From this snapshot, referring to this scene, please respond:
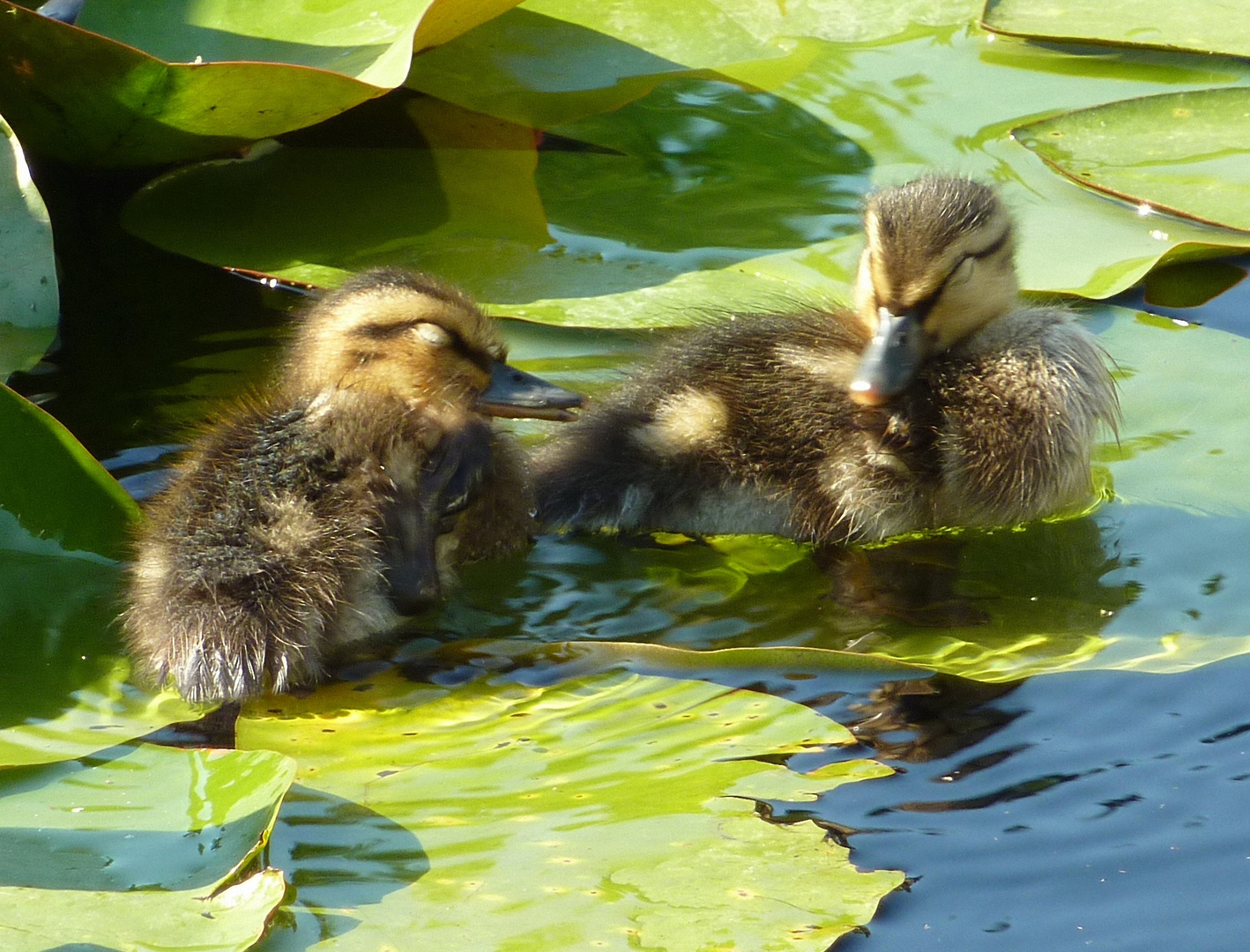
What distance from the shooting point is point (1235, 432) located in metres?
3.12

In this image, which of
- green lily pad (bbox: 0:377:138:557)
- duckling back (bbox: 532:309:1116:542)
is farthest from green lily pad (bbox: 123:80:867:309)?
green lily pad (bbox: 0:377:138:557)

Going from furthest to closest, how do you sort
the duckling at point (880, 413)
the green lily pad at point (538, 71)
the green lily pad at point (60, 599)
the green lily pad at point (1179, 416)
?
the green lily pad at point (538, 71), the green lily pad at point (1179, 416), the duckling at point (880, 413), the green lily pad at point (60, 599)

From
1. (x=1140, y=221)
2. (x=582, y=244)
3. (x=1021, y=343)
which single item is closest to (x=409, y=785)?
(x=1021, y=343)

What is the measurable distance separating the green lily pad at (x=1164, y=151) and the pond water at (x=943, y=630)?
0.18 metres

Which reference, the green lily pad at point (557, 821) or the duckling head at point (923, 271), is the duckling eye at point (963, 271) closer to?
the duckling head at point (923, 271)

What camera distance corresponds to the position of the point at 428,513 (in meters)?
2.74

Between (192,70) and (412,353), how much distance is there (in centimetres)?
83

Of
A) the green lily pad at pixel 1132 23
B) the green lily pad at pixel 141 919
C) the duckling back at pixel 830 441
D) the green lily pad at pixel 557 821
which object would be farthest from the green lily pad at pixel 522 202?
→ the green lily pad at pixel 141 919

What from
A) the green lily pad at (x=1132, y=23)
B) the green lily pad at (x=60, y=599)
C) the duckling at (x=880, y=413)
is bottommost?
the green lily pad at (x=60, y=599)

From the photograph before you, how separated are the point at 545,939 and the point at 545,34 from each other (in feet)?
9.97

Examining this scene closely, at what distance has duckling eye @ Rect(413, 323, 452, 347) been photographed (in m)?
2.80

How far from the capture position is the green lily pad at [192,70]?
3146 mm

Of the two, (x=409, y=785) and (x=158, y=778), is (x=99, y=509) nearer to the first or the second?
(x=158, y=778)

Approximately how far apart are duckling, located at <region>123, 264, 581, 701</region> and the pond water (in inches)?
5.9
